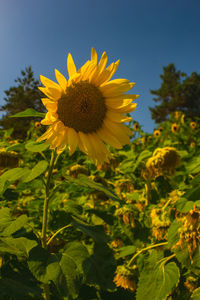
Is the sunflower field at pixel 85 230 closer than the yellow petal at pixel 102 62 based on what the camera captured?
Yes

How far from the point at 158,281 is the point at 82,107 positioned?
42.0 inches

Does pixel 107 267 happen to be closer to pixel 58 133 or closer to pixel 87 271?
pixel 87 271

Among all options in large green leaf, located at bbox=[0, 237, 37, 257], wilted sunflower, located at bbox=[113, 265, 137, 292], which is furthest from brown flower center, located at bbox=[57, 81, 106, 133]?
wilted sunflower, located at bbox=[113, 265, 137, 292]

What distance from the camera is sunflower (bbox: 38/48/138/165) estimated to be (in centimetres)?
134

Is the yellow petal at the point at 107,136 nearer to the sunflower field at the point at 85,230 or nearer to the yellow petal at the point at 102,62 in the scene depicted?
the sunflower field at the point at 85,230

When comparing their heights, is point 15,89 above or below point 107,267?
above

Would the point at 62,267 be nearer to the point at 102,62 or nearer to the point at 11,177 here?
the point at 11,177

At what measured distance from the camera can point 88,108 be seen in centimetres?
148

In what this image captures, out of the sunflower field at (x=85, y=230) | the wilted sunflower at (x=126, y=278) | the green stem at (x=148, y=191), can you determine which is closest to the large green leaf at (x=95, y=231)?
the sunflower field at (x=85, y=230)

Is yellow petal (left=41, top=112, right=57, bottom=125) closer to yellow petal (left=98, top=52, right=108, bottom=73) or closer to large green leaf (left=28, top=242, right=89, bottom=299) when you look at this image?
yellow petal (left=98, top=52, right=108, bottom=73)

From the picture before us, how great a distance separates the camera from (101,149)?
1.56 metres

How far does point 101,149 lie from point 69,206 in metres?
0.42

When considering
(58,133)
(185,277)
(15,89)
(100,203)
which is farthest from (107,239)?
(15,89)

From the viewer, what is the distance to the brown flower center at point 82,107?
1.39 meters
